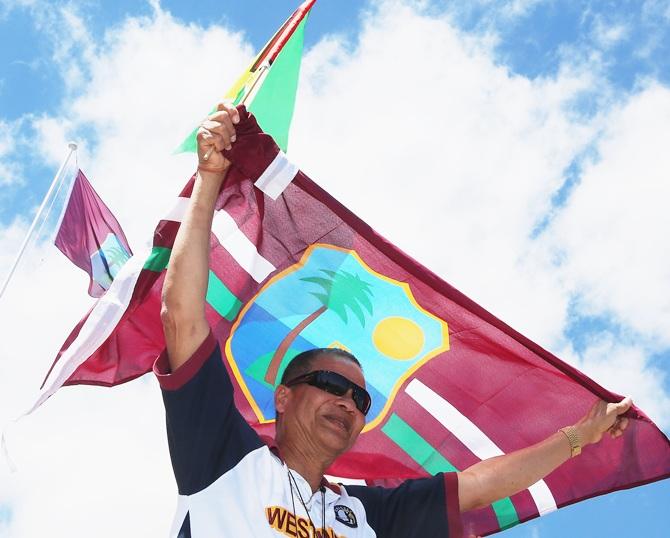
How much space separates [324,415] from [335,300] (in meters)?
0.92

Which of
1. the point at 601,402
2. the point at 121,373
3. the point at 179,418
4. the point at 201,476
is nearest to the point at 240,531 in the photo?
the point at 201,476

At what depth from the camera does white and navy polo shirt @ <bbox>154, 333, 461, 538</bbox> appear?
3.29 m

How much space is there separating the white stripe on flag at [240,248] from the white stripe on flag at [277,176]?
1.47ft

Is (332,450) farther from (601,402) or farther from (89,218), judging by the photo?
(89,218)

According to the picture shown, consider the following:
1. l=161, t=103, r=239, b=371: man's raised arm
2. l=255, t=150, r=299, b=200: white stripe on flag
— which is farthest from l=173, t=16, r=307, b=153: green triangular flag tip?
l=161, t=103, r=239, b=371: man's raised arm

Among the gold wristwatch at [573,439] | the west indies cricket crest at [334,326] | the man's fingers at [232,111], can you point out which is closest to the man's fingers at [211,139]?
the man's fingers at [232,111]

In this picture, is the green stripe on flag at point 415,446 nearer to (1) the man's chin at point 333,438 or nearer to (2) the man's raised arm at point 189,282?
(1) the man's chin at point 333,438

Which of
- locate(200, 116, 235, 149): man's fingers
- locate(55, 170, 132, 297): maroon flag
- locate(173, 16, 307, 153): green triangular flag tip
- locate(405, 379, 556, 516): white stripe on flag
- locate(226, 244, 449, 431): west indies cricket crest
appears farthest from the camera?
locate(55, 170, 132, 297): maroon flag

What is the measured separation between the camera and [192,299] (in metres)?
3.44

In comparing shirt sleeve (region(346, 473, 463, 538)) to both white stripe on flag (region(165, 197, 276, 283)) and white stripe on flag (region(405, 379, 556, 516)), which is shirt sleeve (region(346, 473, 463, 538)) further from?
white stripe on flag (region(165, 197, 276, 283))

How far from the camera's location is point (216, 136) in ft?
12.5

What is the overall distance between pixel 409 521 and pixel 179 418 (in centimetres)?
133

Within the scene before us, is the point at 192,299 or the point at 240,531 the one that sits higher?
the point at 192,299

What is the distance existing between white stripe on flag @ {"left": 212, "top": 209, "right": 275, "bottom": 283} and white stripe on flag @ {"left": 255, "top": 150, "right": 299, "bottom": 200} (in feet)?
1.47
